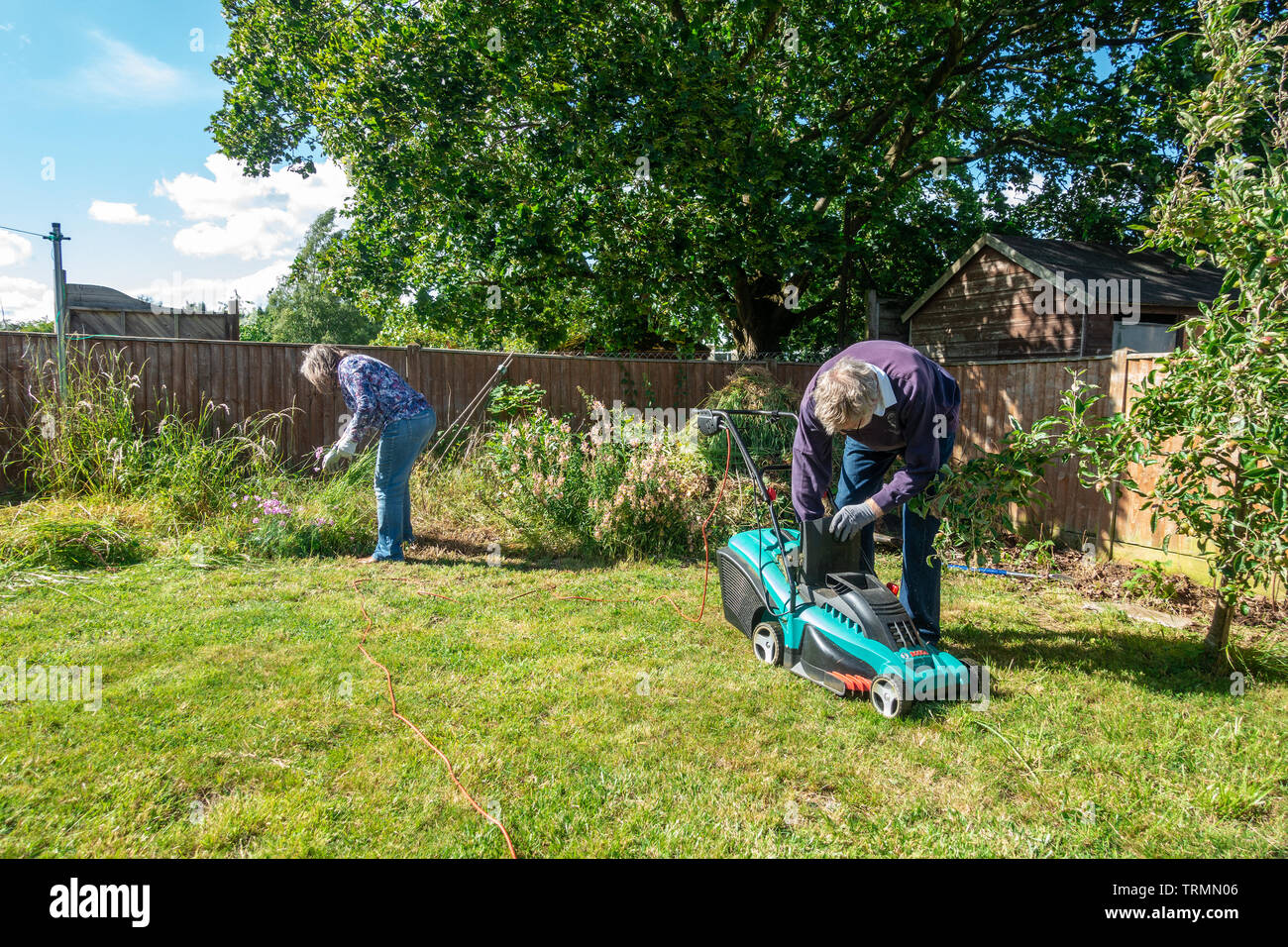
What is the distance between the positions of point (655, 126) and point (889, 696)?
7.76 metres

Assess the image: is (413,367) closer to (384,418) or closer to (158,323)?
(384,418)

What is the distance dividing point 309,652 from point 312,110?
32.7 feet

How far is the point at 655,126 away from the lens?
8.80 m

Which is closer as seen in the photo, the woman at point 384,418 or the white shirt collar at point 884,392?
the white shirt collar at point 884,392

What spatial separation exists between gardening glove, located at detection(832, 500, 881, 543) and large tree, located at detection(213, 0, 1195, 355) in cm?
662

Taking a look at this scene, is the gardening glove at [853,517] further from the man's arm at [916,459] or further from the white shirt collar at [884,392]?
the white shirt collar at [884,392]

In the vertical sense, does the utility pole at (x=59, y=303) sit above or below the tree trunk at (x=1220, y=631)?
above

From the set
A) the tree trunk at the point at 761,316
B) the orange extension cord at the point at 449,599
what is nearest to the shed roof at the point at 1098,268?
the tree trunk at the point at 761,316

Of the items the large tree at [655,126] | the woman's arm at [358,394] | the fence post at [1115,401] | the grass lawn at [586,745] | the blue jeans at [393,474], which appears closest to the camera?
the grass lawn at [586,745]

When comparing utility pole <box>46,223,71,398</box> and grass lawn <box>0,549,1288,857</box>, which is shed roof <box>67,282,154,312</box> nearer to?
utility pole <box>46,223,71,398</box>

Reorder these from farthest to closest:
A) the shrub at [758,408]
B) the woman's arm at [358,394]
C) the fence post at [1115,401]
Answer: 1. the shrub at [758,408]
2. the fence post at [1115,401]
3. the woman's arm at [358,394]

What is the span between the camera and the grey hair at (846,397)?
320 cm

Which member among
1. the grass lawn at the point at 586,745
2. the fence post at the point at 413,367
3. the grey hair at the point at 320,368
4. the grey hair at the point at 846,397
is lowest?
the grass lawn at the point at 586,745

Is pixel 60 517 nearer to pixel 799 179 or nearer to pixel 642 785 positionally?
pixel 642 785
